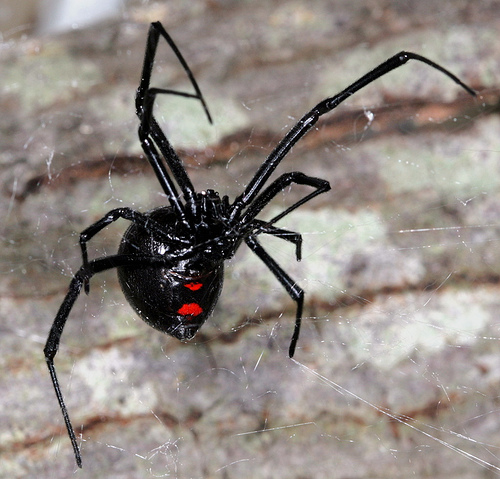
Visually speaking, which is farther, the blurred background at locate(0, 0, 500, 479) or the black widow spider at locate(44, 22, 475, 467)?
the blurred background at locate(0, 0, 500, 479)

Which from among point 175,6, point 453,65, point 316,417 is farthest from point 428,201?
point 175,6

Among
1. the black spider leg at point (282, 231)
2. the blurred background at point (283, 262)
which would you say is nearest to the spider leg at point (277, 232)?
the black spider leg at point (282, 231)

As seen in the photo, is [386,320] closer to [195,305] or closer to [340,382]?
[340,382]

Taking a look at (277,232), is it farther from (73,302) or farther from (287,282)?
(73,302)

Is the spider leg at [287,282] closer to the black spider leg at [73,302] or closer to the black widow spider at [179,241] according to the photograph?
the black widow spider at [179,241]

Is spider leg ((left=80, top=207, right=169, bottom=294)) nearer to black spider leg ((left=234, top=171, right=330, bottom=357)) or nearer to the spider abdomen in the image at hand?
the spider abdomen

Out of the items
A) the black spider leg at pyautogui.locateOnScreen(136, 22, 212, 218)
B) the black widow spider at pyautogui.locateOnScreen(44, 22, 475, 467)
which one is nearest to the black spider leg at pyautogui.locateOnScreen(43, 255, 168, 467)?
the black widow spider at pyautogui.locateOnScreen(44, 22, 475, 467)
